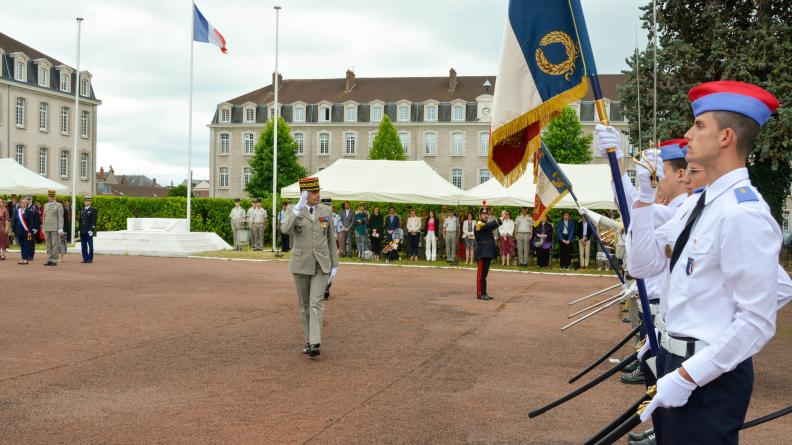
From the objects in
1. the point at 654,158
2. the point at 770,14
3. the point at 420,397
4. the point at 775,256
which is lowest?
the point at 420,397

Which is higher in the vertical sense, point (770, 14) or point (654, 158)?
point (770, 14)

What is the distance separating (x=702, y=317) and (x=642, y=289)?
0.79 metres

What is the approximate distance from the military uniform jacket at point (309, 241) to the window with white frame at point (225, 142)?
71.2m

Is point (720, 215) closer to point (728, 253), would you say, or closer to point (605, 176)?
point (728, 253)

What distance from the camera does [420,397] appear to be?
7.07 m

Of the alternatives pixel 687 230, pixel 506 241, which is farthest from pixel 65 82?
pixel 687 230

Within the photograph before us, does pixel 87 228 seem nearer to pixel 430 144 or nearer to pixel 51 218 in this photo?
pixel 51 218

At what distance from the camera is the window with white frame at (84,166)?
6669cm

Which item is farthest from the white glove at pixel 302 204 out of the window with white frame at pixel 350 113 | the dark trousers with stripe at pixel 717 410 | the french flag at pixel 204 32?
the window with white frame at pixel 350 113

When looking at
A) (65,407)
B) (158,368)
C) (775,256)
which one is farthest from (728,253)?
(158,368)

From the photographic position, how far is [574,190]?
25031 millimetres

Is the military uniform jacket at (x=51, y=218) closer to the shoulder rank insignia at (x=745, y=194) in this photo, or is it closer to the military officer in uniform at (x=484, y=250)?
the military officer in uniform at (x=484, y=250)

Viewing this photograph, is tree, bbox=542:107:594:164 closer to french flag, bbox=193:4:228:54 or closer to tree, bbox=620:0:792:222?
tree, bbox=620:0:792:222

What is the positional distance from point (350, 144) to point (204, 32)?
46.1m
